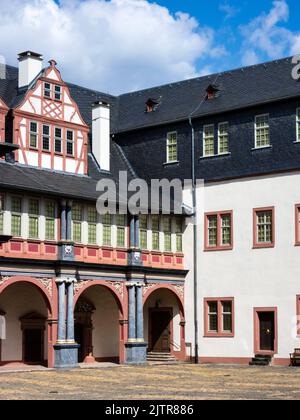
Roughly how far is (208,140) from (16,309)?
1142 cm

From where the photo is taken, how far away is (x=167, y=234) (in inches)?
1655

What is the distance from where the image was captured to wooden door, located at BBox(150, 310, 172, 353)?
140 ft

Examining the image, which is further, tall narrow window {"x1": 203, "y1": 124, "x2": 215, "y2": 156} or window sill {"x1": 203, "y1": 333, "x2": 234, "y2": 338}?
tall narrow window {"x1": 203, "y1": 124, "x2": 215, "y2": 156}

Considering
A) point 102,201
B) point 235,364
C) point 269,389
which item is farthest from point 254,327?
point 269,389

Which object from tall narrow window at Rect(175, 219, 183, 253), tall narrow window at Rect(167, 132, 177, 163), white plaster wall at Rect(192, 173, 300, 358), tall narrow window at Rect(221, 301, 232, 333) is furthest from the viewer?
tall narrow window at Rect(167, 132, 177, 163)

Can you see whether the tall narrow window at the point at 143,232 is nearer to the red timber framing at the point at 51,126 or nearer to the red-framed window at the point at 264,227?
the red timber framing at the point at 51,126

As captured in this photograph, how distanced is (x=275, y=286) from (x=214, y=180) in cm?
549

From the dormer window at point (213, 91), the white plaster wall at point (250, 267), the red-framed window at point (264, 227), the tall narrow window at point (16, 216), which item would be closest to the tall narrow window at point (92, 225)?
the tall narrow window at point (16, 216)

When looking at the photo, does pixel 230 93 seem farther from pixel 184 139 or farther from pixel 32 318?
pixel 32 318

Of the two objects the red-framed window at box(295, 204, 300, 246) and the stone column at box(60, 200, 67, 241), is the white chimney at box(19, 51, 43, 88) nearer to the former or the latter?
the stone column at box(60, 200, 67, 241)

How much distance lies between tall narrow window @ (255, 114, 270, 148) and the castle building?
5cm

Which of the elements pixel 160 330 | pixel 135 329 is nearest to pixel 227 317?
pixel 160 330

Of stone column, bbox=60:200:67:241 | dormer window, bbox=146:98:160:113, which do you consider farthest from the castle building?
dormer window, bbox=146:98:160:113

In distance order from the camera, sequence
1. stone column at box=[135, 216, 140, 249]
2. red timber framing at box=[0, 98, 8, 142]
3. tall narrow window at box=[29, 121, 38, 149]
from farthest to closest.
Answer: stone column at box=[135, 216, 140, 249] < tall narrow window at box=[29, 121, 38, 149] < red timber framing at box=[0, 98, 8, 142]
